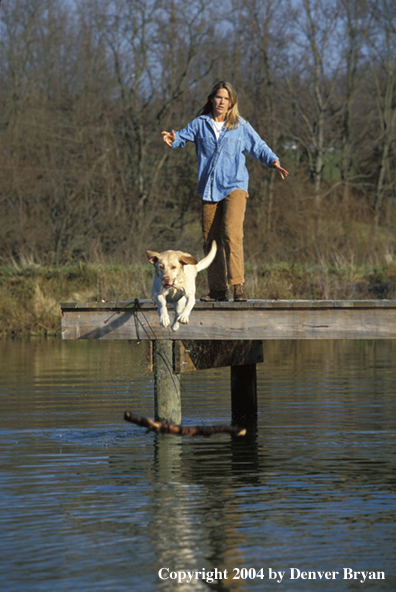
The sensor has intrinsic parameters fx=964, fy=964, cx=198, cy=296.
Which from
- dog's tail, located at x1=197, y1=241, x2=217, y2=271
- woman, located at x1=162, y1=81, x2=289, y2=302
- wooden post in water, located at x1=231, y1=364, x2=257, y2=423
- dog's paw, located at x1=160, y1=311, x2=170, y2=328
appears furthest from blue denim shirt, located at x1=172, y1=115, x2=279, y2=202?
wooden post in water, located at x1=231, y1=364, x2=257, y2=423

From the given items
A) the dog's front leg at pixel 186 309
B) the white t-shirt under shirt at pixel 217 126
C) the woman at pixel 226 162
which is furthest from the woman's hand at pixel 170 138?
the dog's front leg at pixel 186 309

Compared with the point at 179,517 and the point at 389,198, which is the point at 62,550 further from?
the point at 389,198

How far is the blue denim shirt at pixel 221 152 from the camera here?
9078 millimetres

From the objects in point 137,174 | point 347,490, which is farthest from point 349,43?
point 347,490

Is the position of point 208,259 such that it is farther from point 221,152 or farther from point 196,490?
point 196,490

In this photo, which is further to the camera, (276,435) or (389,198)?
(389,198)

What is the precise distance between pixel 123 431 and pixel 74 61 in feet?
93.2

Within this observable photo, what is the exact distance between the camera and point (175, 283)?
8.05 metres

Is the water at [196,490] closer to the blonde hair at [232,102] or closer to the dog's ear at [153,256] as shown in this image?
the dog's ear at [153,256]

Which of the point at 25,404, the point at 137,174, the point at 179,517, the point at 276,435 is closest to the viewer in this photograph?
the point at 179,517

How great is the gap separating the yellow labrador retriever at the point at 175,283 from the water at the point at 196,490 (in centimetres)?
135

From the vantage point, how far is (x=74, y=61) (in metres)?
36.5

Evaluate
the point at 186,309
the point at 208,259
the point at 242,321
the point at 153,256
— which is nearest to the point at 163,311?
the point at 186,309

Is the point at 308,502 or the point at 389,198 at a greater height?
the point at 389,198
